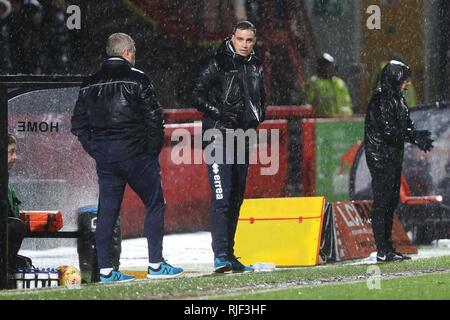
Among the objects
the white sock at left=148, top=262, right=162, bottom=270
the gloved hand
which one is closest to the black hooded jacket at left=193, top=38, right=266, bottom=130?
the white sock at left=148, top=262, right=162, bottom=270

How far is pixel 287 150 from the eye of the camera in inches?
804

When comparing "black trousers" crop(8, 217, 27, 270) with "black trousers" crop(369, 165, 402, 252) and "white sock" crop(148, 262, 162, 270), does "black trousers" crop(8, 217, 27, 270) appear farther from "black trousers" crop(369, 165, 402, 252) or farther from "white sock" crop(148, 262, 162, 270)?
"black trousers" crop(369, 165, 402, 252)

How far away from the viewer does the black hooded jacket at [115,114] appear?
1338 cm

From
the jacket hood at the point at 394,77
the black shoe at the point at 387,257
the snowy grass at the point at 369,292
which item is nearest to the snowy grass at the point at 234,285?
the snowy grass at the point at 369,292

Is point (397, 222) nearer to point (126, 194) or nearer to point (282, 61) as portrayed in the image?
point (126, 194)

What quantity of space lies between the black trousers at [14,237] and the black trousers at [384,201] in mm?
3406

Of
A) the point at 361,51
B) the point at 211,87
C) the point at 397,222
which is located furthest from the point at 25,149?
the point at 361,51

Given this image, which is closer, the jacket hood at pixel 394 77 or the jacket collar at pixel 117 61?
the jacket collar at pixel 117 61

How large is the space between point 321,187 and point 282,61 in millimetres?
2577

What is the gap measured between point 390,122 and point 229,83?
71.2 inches

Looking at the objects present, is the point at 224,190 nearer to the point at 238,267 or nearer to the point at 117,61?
the point at 238,267

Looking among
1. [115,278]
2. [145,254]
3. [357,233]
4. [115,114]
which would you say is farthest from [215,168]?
[145,254]

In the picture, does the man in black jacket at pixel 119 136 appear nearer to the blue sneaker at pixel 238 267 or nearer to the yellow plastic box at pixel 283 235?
the blue sneaker at pixel 238 267

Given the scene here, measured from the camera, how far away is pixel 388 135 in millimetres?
15227
